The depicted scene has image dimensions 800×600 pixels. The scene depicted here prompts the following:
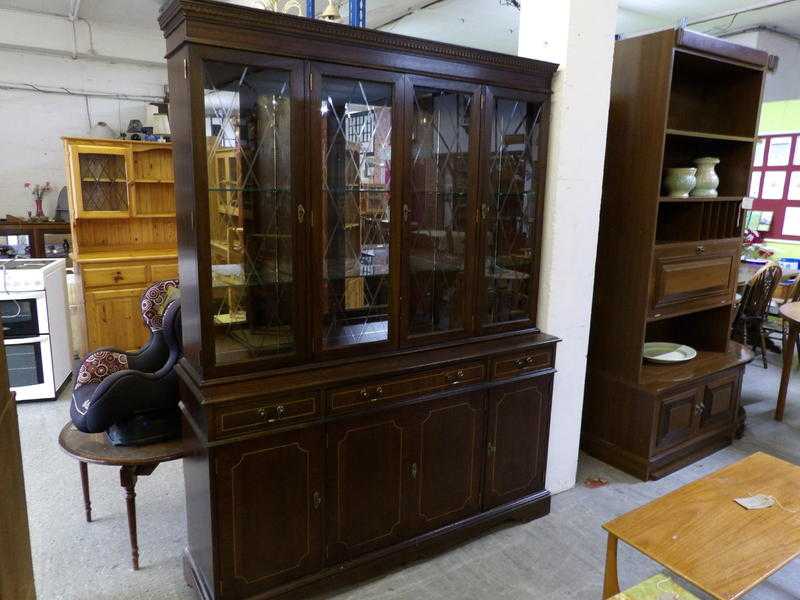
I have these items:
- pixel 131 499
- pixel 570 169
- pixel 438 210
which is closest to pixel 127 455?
pixel 131 499

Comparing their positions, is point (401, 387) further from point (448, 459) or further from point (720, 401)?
point (720, 401)

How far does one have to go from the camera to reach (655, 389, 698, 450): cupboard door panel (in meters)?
3.14

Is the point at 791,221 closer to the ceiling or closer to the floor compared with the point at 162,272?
closer to the ceiling

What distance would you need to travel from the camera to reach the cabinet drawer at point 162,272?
16.0 ft

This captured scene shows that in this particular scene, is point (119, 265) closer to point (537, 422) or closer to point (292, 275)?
point (292, 275)

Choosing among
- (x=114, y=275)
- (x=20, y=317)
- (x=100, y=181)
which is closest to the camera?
(x=20, y=317)

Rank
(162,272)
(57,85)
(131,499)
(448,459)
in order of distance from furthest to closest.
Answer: (57,85), (162,272), (448,459), (131,499)

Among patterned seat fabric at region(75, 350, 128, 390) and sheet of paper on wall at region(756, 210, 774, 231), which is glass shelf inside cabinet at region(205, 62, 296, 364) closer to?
patterned seat fabric at region(75, 350, 128, 390)

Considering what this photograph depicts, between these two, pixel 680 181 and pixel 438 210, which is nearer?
pixel 438 210

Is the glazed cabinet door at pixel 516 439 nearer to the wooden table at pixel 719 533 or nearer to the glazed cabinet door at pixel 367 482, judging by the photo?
the glazed cabinet door at pixel 367 482

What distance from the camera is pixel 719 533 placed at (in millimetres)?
1856

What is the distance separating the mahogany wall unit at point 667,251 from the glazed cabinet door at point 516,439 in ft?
2.43

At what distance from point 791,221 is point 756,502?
584cm

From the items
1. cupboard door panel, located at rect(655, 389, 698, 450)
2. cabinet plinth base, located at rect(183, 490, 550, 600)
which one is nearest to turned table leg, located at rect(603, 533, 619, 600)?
cabinet plinth base, located at rect(183, 490, 550, 600)
